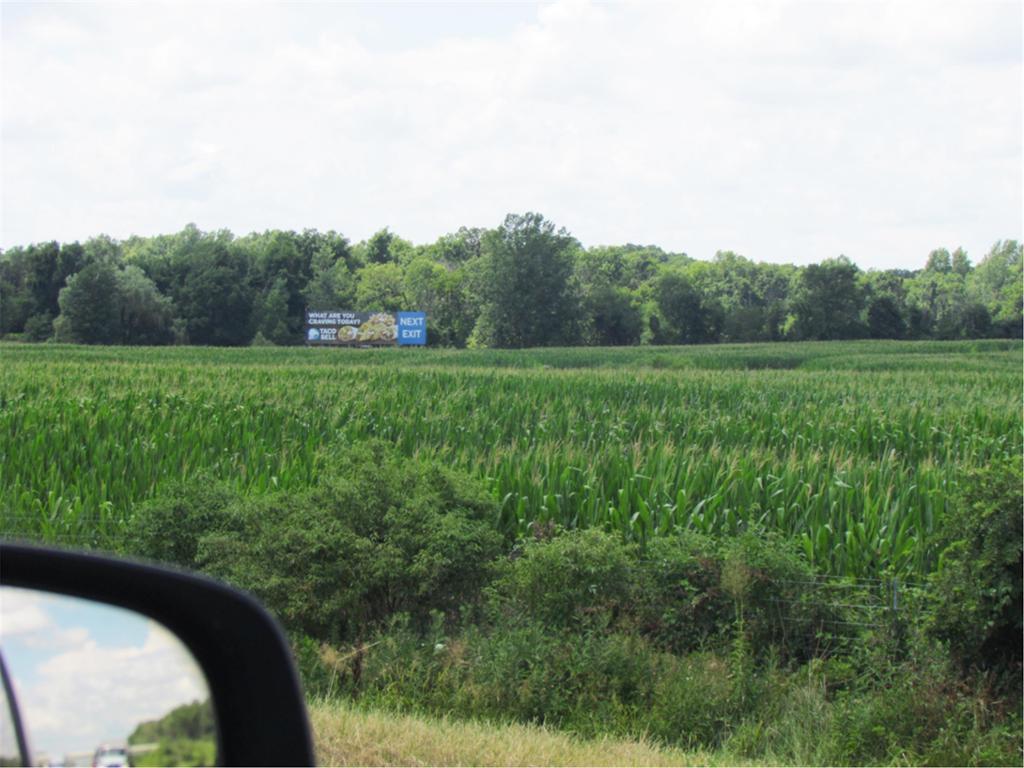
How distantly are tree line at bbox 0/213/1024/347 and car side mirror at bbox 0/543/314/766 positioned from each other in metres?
77.7

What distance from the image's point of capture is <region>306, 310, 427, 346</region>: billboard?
79750mm

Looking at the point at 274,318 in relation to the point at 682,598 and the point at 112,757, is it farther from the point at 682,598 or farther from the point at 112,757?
the point at 112,757

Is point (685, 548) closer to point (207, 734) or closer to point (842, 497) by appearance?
point (842, 497)

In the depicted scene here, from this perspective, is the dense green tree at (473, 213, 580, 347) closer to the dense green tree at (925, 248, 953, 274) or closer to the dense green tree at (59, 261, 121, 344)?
the dense green tree at (59, 261, 121, 344)

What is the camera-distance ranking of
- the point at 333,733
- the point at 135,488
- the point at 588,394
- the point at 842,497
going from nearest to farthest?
the point at 333,733, the point at 842,497, the point at 135,488, the point at 588,394

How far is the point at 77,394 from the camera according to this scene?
746 inches

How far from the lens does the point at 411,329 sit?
262ft

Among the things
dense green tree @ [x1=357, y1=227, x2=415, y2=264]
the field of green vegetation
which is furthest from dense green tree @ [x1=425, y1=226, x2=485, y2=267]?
the field of green vegetation

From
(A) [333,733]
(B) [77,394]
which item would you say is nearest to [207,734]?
(A) [333,733]

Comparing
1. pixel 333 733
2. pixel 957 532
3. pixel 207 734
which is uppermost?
pixel 207 734

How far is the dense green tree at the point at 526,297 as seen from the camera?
98375mm

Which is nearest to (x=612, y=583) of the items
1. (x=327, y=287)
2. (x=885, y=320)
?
(x=885, y=320)

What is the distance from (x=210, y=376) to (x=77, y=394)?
6136 mm

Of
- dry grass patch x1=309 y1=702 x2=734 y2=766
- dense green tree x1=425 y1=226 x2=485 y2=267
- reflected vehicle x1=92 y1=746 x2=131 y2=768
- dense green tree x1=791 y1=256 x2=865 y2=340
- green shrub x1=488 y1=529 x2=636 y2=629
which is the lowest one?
dry grass patch x1=309 y1=702 x2=734 y2=766
